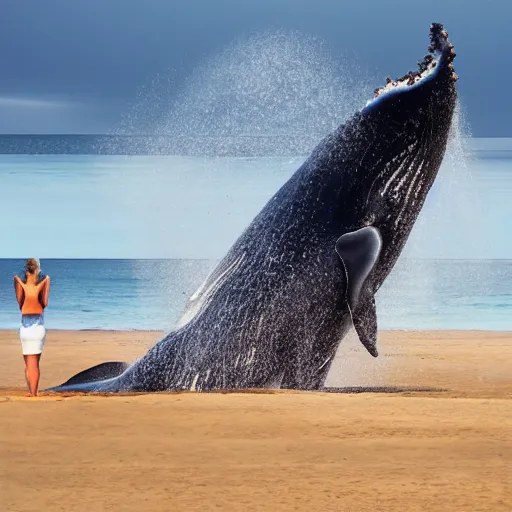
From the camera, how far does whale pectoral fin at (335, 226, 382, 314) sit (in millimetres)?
11258

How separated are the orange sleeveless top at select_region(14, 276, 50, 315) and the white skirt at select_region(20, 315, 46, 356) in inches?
4.8

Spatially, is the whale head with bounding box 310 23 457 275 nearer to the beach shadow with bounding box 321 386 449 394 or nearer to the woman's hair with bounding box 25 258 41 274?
the beach shadow with bounding box 321 386 449 394

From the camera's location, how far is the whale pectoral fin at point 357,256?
11.3 m

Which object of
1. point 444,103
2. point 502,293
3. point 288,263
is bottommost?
point 502,293

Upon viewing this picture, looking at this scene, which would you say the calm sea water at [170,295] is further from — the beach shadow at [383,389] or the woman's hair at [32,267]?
the woman's hair at [32,267]

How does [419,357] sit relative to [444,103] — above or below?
below

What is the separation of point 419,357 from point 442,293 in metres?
15.3

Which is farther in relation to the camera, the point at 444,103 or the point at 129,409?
the point at 444,103

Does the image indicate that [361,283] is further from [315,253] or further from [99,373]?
[99,373]

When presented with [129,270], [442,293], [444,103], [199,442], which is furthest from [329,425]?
[129,270]

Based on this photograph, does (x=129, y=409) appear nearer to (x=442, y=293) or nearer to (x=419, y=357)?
(x=419, y=357)

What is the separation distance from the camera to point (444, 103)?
11477 millimetres

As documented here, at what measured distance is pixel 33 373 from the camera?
11516mm

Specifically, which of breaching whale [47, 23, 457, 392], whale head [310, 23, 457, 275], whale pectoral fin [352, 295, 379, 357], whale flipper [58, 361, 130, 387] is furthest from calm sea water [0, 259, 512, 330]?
whale pectoral fin [352, 295, 379, 357]
